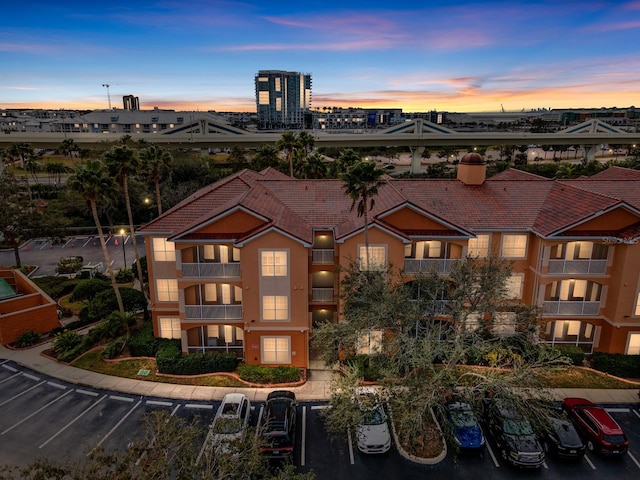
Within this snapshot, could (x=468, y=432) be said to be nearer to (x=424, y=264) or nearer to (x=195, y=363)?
(x=424, y=264)

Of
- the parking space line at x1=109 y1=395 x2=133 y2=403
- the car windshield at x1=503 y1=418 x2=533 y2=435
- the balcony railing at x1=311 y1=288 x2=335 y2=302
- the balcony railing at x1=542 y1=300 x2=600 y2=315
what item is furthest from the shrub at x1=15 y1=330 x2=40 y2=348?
the balcony railing at x1=542 y1=300 x2=600 y2=315

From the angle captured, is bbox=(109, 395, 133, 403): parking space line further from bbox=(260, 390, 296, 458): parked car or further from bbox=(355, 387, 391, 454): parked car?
bbox=(355, 387, 391, 454): parked car

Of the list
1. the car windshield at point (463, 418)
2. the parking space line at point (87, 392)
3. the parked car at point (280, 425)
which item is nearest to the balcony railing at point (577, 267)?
the car windshield at point (463, 418)

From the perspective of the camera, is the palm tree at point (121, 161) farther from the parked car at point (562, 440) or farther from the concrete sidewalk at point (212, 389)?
the parked car at point (562, 440)

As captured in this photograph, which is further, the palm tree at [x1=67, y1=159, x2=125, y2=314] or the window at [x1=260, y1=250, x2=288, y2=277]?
the palm tree at [x1=67, y1=159, x2=125, y2=314]

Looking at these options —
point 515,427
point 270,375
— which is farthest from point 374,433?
point 270,375

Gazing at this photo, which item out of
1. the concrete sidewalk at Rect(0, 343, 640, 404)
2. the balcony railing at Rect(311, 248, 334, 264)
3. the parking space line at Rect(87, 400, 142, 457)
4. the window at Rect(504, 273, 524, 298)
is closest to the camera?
the parking space line at Rect(87, 400, 142, 457)
